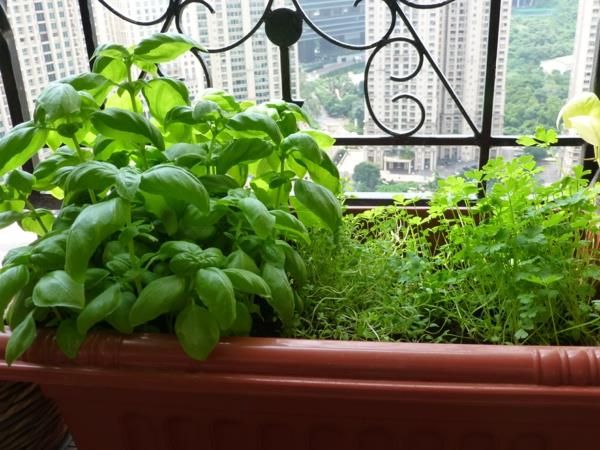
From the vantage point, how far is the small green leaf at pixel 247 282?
61 cm

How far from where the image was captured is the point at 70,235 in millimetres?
586

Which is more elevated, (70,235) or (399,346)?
(70,235)

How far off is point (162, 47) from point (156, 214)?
0.21m

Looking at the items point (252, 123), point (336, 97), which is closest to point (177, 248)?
point (252, 123)

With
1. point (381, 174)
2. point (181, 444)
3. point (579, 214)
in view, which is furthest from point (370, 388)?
point (381, 174)

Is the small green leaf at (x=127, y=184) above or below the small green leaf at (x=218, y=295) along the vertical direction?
above

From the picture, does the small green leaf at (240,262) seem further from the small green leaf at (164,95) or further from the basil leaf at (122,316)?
the small green leaf at (164,95)

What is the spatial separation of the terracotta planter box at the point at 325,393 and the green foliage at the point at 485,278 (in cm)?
9

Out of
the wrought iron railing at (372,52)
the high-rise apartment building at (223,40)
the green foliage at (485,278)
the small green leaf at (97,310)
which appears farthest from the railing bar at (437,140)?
the small green leaf at (97,310)

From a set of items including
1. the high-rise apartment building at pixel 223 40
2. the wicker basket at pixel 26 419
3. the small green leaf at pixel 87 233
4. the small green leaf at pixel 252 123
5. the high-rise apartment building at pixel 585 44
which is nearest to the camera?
the small green leaf at pixel 87 233

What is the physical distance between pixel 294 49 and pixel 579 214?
0.56 m

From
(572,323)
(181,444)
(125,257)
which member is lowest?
(181,444)

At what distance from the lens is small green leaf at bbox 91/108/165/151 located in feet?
2.15

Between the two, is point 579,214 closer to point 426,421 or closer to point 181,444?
point 426,421
